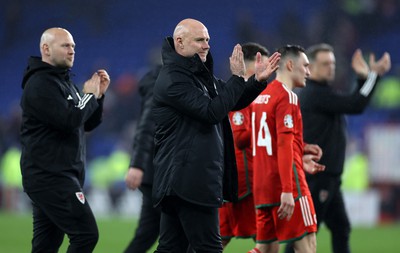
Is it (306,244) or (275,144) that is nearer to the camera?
(306,244)

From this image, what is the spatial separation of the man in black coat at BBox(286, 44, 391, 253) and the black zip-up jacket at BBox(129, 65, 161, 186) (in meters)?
1.38

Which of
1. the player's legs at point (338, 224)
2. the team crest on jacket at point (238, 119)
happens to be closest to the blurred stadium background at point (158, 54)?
the player's legs at point (338, 224)

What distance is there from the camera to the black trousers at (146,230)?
704 cm

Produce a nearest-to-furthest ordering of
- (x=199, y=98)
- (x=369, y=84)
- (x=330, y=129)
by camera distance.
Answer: (x=199, y=98) → (x=330, y=129) → (x=369, y=84)

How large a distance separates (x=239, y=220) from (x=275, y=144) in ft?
2.94

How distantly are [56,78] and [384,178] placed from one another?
12688mm

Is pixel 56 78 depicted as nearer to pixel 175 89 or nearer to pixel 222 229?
pixel 175 89

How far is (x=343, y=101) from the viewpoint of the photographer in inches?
286

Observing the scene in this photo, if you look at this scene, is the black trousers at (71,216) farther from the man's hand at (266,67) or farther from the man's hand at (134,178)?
the man's hand at (266,67)

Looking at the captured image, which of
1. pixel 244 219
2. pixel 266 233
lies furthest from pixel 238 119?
pixel 266 233

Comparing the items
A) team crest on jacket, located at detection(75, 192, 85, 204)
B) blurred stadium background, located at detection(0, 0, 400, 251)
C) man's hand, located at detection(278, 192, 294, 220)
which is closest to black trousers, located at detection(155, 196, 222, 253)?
team crest on jacket, located at detection(75, 192, 85, 204)

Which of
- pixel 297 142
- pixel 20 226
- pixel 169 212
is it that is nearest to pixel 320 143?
pixel 297 142

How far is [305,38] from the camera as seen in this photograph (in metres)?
21.6

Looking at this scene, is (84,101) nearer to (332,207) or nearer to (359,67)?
(332,207)
